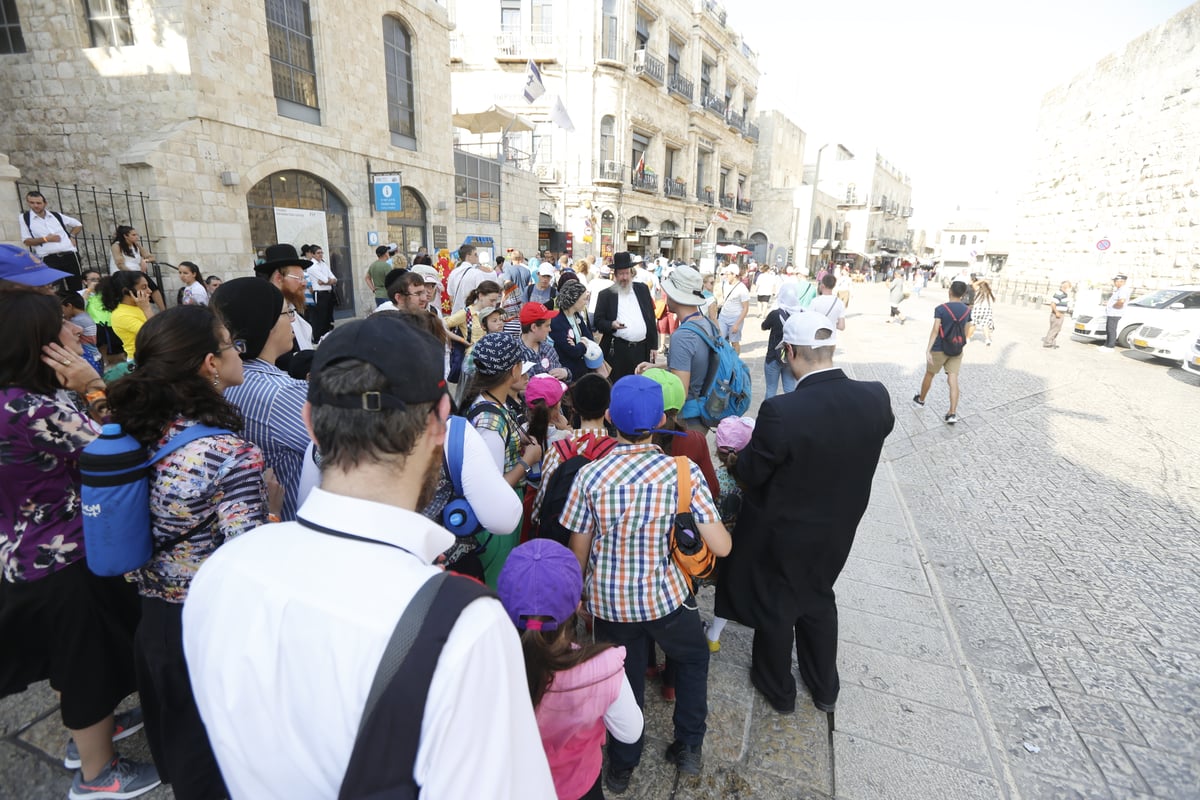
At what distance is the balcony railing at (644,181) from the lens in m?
27.0

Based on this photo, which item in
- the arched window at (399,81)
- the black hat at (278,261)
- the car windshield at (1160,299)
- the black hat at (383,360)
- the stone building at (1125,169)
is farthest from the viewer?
the stone building at (1125,169)

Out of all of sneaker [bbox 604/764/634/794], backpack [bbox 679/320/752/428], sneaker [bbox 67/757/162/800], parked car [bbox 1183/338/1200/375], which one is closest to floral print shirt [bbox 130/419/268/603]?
sneaker [bbox 67/757/162/800]

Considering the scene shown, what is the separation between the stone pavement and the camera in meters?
2.40

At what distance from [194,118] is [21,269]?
→ 8817 millimetres

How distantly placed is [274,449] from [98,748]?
4.30 feet

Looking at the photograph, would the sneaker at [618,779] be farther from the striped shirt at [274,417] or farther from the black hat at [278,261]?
the black hat at [278,261]

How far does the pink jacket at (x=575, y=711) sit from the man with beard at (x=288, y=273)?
3494 millimetres

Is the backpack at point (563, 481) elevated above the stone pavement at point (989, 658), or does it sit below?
above

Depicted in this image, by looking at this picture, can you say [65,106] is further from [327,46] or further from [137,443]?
[137,443]

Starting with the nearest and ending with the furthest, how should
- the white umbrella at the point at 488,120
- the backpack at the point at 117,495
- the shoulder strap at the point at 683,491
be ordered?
1. the backpack at the point at 117,495
2. the shoulder strap at the point at 683,491
3. the white umbrella at the point at 488,120

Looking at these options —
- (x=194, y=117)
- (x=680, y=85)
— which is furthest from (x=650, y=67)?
(x=194, y=117)

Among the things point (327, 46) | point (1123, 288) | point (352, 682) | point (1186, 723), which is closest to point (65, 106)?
point (327, 46)

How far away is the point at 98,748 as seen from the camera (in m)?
2.16

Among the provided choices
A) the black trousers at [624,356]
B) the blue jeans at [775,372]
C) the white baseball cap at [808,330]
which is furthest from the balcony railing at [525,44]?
the white baseball cap at [808,330]
